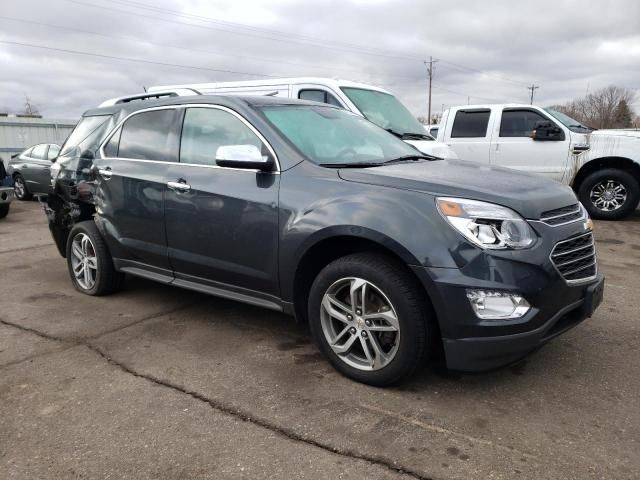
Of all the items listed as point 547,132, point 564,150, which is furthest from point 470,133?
point 564,150

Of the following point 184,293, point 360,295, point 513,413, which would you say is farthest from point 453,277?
point 184,293

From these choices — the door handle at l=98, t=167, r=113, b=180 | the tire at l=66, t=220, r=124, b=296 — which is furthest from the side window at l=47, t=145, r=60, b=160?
the door handle at l=98, t=167, r=113, b=180

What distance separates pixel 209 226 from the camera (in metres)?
3.71

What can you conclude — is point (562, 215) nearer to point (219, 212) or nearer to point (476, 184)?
point (476, 184)

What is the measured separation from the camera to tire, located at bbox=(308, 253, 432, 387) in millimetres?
2883

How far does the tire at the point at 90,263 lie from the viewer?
15.6 feet

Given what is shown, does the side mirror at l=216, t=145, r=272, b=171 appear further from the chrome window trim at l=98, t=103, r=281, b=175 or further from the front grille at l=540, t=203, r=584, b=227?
the front grille at l=540, t=203, r=584, b=227

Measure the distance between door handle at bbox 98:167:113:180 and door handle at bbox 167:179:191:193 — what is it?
86 centimetres

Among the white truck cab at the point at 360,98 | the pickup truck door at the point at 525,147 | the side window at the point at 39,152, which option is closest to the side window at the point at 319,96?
the white truck cab at the point at 360,98

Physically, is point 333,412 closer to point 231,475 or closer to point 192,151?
point 231,475

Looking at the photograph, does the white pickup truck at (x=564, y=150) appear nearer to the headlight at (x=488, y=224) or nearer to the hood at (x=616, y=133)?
the hood at (x=616, y=133)

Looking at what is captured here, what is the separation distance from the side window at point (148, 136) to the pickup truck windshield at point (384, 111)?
3.83m

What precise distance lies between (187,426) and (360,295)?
115cm

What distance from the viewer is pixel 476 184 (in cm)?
304
